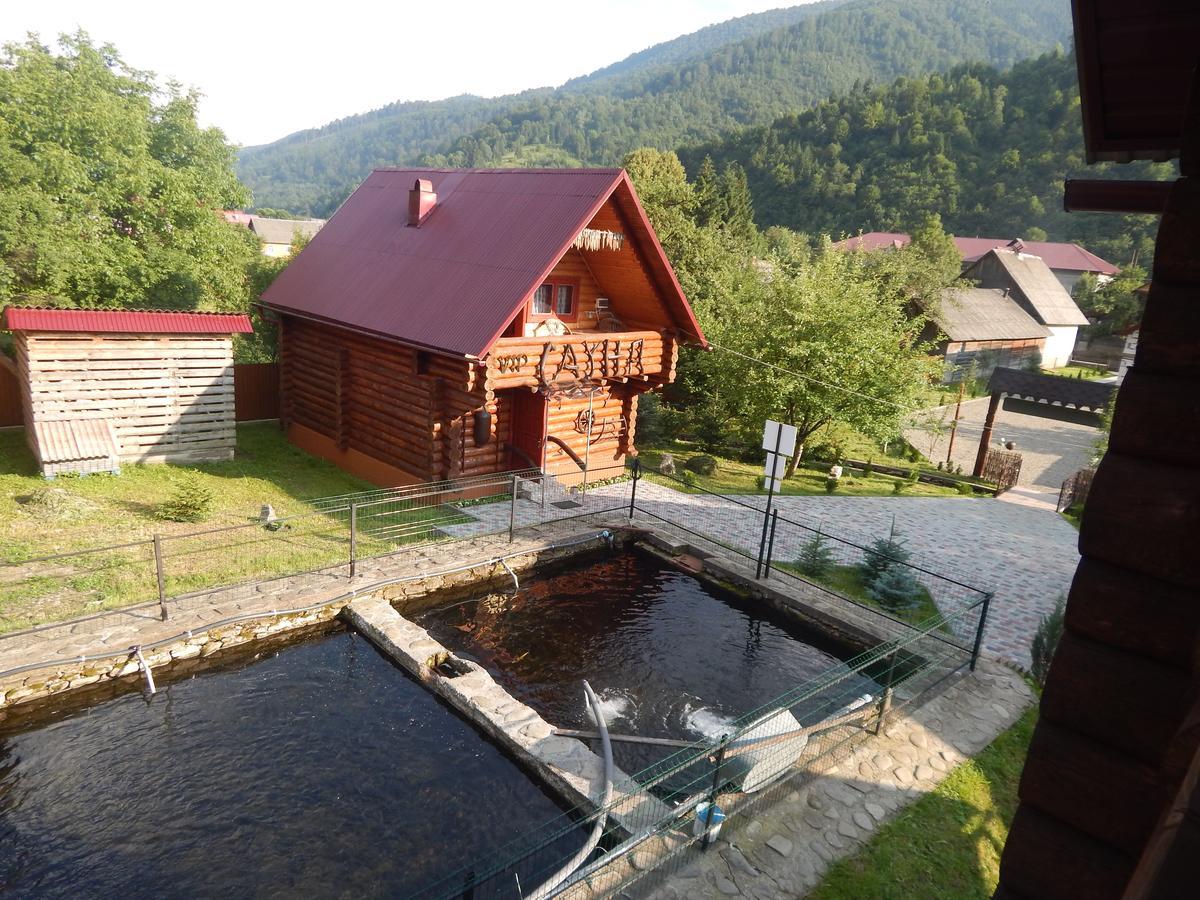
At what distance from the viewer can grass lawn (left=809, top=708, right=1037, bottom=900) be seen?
293 inches

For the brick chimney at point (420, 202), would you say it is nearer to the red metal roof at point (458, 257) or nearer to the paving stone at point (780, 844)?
the red metal roof at point (458, 257)

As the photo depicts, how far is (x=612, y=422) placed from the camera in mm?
21109

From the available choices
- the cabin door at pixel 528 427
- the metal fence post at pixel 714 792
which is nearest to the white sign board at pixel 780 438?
the cabin door at pixel 528 427

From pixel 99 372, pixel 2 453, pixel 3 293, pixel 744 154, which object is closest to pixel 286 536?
pixel 99 372

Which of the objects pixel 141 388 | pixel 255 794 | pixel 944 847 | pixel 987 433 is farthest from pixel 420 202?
pixel 987 433

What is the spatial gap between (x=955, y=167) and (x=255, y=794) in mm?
108820

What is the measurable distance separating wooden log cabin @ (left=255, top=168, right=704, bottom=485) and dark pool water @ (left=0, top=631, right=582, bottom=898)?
781cm

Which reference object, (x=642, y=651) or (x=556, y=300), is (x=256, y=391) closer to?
(x=556, y=300)

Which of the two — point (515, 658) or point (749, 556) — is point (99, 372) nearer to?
point (515, 658)

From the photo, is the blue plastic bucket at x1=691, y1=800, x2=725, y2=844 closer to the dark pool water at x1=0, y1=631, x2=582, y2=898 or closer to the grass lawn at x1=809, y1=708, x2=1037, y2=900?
the grass lawn at x1=809, y1=708, x2=1037, y2=900

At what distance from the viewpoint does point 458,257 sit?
1827cm

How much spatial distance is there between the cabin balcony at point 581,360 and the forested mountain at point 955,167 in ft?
252

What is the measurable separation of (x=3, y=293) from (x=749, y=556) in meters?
20.4

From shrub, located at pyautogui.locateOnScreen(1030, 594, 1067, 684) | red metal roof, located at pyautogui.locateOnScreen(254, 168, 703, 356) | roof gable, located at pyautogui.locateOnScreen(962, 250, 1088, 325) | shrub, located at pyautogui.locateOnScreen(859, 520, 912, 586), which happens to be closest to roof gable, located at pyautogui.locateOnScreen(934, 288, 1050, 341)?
roof gable, located at pyautogui.locateOnScreen(962, 250, 1088, 325)
